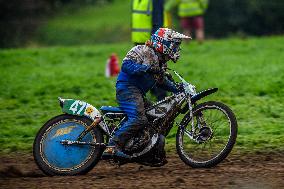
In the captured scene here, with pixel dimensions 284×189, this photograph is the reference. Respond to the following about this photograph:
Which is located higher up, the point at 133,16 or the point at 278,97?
the point at 133,16

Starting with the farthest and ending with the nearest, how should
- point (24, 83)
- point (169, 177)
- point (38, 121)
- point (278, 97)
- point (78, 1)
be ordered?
point (78, 1) < point (24, 83) < point (278, 97) < point (38, 121) < point (169, 177)

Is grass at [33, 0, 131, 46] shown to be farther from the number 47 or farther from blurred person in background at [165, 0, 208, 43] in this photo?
the number 47

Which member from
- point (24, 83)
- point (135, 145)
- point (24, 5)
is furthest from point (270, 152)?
point (24, 5)

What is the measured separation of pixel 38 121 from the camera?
13.1 metres

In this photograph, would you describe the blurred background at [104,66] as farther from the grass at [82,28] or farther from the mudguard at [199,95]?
the mudguard at [199,95]

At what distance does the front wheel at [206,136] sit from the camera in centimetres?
881

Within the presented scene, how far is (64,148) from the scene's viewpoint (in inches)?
352

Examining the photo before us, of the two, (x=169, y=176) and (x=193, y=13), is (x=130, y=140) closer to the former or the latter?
(x=169, y=176)

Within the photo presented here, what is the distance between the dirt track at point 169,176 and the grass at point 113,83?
1.15 m

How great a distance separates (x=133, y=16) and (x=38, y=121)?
8.73ft

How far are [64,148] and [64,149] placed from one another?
0.01 meters

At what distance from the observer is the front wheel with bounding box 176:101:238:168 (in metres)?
8.81

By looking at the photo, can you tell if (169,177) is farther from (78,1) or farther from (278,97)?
(78,1)

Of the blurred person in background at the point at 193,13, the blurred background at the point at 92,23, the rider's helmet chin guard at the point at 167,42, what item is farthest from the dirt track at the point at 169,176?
the blurred background at the point at 92,23
